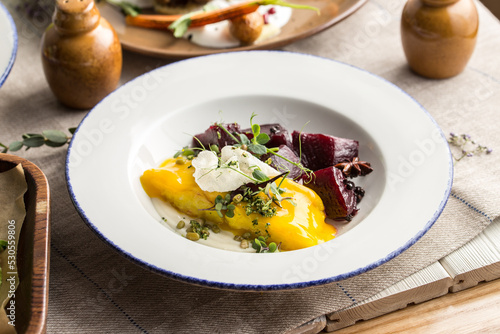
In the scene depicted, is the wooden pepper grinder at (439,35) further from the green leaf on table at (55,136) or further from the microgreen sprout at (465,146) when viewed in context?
the green leaf on table at (55,136)

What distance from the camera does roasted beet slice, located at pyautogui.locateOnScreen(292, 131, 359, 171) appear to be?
216 cm

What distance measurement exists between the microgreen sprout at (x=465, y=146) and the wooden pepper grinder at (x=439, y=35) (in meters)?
0.49

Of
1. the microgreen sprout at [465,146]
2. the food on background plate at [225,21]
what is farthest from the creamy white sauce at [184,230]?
the food on background plate at [225,21]

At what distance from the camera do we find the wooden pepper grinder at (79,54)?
2518mm

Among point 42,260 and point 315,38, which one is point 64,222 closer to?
point 42,260

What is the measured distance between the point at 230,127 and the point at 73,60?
91cm

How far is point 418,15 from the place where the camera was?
9.01 ft

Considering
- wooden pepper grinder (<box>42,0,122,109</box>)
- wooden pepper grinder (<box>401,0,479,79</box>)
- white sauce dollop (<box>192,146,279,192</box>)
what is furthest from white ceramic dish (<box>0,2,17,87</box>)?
wooden pepper grinder (<box>401,0,479,79</box>)

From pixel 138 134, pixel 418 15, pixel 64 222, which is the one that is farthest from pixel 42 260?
pixel 418 15

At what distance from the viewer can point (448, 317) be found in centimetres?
187

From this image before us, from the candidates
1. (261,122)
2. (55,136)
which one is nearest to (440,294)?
(261,122)

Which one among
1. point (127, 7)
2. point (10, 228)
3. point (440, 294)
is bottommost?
point (440, 294)

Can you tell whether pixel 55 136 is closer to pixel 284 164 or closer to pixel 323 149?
pixel 284 164

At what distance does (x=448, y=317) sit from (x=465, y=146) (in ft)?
3.06
